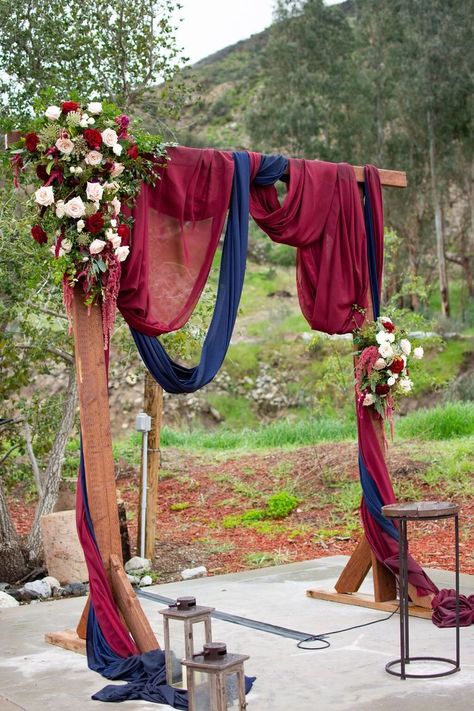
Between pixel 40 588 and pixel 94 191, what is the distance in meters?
3.47

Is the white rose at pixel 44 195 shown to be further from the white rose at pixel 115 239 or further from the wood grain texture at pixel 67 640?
the wood grain texture at pixel 67 640

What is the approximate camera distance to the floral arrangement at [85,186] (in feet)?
16.0

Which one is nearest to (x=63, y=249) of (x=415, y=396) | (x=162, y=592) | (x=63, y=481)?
(x=162, y=592)

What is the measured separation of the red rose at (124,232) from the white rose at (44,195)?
39 cm

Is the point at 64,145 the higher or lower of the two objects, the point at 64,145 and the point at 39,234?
the higher

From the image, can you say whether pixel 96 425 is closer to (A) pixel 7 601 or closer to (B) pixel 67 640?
(B) pixel 67 640

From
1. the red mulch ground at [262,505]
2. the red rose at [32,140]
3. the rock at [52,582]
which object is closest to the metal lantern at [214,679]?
the red rose at [32,140]

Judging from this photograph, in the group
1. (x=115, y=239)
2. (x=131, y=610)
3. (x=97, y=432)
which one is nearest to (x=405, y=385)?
(x=97, y=432)

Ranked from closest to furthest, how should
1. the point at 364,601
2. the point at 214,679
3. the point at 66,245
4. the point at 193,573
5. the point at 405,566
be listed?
the point at 214,679 → the point at 405,566 → the point at 66,245 → the point at 364,601 → the point at 193,573

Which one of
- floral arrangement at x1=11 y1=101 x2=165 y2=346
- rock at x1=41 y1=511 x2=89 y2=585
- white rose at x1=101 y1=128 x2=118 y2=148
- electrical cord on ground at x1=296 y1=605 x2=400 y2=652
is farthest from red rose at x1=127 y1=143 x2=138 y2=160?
rock at x1=41 y1=511 x2=89 y2=585

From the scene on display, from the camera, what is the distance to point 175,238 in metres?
5.46

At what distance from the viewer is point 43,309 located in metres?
7.41

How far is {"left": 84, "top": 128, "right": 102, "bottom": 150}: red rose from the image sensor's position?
15.9 feet

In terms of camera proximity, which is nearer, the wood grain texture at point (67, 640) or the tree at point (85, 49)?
the wood grain texture at point (67, 640)
